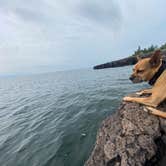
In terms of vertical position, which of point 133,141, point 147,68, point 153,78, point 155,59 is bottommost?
point 133,141

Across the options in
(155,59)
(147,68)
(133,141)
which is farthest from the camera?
(147,68)

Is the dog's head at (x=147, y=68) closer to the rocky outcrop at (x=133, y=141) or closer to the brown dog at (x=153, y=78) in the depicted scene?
the brown dog at (x=153, y=78)

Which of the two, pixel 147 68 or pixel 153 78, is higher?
pixel 147 68

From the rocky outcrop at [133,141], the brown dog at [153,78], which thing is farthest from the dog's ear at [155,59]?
the rocky outcrop at [133,141]

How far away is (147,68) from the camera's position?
539cm

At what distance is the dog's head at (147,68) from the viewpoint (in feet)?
16.7

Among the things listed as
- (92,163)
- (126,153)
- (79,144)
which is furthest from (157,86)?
(79,144)

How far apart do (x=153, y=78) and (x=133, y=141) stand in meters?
2.19

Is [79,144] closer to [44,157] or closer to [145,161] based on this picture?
[44,157]

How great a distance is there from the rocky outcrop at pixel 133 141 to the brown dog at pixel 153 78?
182mm

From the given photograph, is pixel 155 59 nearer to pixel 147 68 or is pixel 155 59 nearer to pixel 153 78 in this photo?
pixel 147 68

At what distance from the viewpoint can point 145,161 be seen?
12.1 ft

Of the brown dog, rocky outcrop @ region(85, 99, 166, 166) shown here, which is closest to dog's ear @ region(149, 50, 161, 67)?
the brown dog

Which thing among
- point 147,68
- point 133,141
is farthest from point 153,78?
point 133,141
